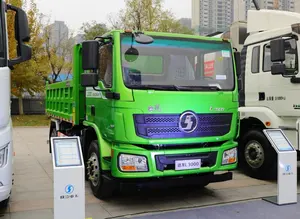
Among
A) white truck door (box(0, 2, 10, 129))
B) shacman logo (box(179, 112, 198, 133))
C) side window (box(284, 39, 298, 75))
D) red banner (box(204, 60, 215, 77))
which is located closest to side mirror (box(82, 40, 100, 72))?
white truck door (box(0, 2, 10, 129))

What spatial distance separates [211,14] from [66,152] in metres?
22.4

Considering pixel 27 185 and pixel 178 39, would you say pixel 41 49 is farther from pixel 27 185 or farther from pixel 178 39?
pixel 178 39

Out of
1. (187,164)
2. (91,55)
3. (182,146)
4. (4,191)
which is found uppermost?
(91,55)

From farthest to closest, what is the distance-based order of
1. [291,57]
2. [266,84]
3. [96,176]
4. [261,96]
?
1. [261,96]
2. [266,84]
3. [291,57]
4. [96,176]

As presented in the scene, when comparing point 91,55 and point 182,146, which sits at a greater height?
point 91,55

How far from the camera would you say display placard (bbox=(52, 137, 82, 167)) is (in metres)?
3.95

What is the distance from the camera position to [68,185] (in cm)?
390

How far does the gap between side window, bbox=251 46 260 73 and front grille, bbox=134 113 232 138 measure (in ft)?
6.98

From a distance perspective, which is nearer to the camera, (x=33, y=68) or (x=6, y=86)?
(x=6, y=86)

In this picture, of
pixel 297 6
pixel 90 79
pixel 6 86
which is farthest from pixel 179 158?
pixel 297 6

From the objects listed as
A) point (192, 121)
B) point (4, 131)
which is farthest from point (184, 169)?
point (4, 131)

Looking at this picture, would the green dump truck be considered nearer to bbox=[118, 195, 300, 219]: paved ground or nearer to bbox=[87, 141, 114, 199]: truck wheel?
bbox=[87, 141, 114, 199]: truck wheel

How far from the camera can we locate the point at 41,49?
24344mm

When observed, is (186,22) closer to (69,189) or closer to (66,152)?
(66,152)
